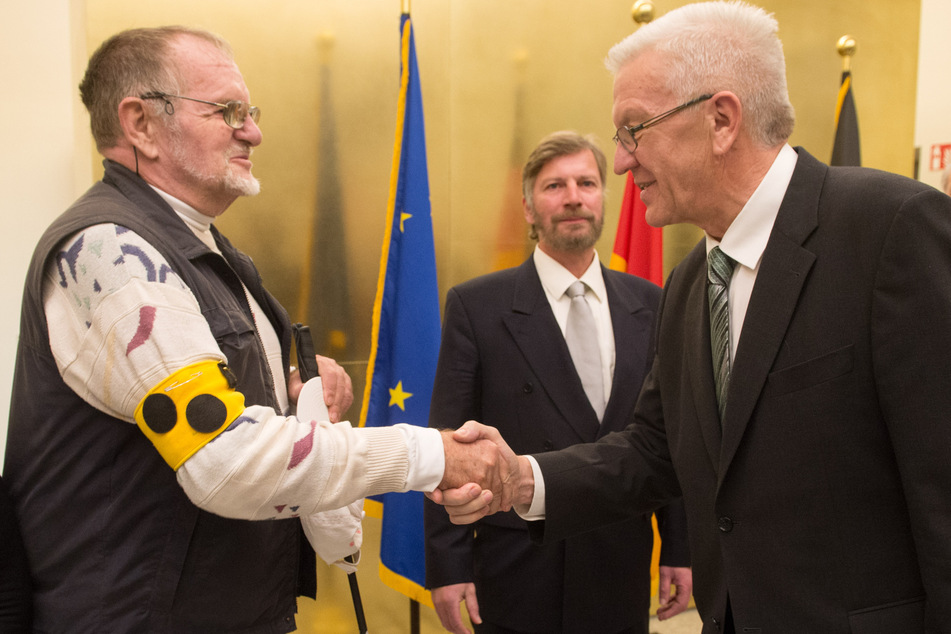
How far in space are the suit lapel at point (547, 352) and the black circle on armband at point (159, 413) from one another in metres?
1.24

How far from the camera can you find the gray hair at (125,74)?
1.50 m

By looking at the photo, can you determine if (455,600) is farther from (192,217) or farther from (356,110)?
(356,110)

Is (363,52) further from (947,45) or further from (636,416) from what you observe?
(947,45)

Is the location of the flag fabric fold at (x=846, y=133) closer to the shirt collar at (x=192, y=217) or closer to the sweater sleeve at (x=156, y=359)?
the shirt collar at (x=192, y=217)

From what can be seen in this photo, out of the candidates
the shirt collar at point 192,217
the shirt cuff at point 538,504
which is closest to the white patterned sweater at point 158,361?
the shirt collar at point 192,217

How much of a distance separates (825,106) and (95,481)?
4385mm

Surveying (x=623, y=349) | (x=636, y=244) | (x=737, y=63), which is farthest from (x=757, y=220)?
(x=636, y=244)

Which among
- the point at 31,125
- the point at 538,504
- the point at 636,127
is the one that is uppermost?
the point at 31,125

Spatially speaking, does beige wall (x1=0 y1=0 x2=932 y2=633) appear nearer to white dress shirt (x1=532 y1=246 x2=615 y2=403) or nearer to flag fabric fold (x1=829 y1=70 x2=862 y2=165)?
flag fabric fold (x1=829 y1=70 x2=862 y2=165)

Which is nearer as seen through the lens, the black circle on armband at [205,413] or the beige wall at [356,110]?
the black circle on armband at [205,413]

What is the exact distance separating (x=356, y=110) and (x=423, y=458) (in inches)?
89.3

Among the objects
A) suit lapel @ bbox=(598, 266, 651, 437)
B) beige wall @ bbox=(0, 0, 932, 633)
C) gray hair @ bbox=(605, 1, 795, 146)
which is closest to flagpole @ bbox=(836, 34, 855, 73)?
beige wall @ bbox=(0, 0, 932, 633)

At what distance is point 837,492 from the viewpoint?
46.8 inches

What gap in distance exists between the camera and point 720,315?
4.62 feet
